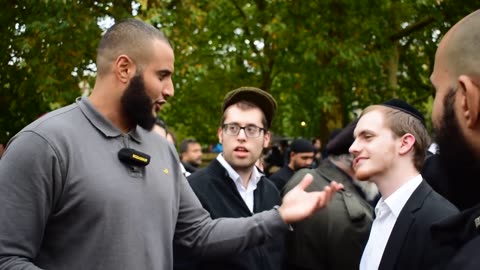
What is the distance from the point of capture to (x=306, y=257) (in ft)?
15.6

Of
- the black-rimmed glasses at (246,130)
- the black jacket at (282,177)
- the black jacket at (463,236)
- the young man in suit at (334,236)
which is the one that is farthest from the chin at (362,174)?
the black jacket at (282,177)

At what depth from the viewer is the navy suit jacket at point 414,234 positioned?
3.29 metres

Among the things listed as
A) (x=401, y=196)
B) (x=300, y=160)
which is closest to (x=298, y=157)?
(x=300, y=160)

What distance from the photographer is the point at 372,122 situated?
3906mm

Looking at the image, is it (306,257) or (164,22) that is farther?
(164,22)

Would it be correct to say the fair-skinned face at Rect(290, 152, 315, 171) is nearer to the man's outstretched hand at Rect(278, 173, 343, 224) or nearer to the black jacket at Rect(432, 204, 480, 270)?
the man's outstretched hand at Rect(278, 173, 343, 224)

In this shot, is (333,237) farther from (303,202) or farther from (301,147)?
(301,147)

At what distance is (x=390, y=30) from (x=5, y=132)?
910cm

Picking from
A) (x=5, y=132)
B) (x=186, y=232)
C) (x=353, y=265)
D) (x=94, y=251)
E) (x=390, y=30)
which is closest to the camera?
(x=94, y=251)

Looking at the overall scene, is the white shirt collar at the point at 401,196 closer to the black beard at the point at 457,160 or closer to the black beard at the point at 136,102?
the black beard at the point at 136,102

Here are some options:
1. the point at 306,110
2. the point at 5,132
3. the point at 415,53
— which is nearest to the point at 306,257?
the point at 5,132

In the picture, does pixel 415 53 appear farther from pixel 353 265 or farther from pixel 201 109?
pixel 353 265

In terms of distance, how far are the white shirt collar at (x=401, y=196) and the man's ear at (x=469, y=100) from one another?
163 centimetres

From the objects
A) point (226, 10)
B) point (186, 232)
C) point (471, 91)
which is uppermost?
point (226, 10)
